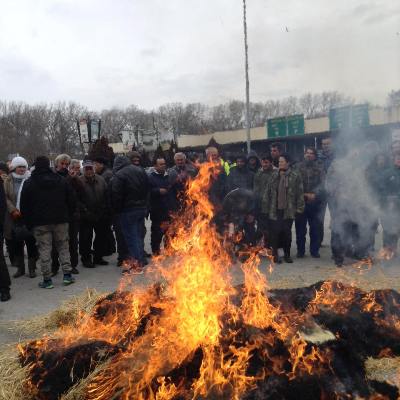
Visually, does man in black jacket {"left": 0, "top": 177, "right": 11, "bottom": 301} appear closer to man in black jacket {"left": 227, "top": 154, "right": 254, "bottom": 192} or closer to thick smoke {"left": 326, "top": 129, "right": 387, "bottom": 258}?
man in black jacket {"left": 227, "top": 154, "right": 254, "bottom": 192}

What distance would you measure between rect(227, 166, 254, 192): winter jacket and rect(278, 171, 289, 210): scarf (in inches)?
31.9

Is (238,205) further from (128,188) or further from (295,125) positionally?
(295,125)

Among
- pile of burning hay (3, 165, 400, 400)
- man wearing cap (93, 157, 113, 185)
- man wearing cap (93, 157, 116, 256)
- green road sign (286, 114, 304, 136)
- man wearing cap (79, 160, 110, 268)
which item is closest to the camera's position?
pile of burning hay (3, 165, 400, 400)

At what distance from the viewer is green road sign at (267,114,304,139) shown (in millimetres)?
31359

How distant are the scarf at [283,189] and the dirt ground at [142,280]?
3.54 feet

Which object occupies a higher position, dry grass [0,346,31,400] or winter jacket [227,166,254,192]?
winter jacket [227,166,254,192]

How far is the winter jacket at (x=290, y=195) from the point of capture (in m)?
7.46

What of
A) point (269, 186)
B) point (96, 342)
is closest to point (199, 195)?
point (269, 186)

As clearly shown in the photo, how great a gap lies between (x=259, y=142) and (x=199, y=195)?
32013 mm

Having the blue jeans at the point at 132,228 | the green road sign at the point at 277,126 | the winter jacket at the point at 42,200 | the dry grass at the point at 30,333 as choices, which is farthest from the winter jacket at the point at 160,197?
the green road sign at the point at 277,126

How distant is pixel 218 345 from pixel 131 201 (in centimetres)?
433

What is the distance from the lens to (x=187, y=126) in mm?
76375

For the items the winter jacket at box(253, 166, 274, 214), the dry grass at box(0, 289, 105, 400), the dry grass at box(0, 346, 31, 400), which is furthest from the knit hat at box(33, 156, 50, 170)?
the winter jacket at box(253, 166, 274, 214)

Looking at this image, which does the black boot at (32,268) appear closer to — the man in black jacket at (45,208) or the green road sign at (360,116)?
the man in black jacket at (45,208)
